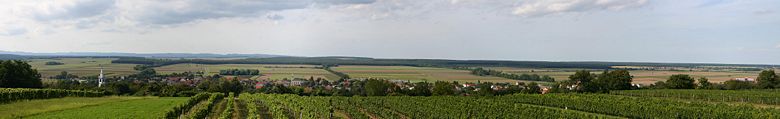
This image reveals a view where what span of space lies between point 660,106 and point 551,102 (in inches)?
420

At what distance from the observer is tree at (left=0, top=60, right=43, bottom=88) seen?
182 feet

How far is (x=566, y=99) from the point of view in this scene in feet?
164

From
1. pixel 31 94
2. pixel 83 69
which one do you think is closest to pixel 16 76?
pixel 31 94

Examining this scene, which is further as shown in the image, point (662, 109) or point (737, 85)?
point (737, 85)

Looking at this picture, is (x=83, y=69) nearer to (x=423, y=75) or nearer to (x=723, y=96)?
(x=423, y=75)

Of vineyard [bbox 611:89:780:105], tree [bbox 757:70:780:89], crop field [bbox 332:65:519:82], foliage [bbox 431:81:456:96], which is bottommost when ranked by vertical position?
crop field [bbox 332:65:519:82]

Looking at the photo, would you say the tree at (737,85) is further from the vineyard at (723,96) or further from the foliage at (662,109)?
the foliage at (662,109)

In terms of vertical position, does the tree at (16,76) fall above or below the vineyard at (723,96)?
above

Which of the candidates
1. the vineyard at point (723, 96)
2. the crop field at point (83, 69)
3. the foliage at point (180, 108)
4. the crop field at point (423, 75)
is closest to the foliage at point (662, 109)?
the vineyard at point (723, 96)

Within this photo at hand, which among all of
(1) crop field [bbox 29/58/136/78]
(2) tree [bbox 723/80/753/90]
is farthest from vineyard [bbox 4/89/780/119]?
(1) crop field [bbox 29/58/136/78]

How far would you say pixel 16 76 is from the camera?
5681 cm

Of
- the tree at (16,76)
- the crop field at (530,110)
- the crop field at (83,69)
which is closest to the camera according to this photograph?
the crop field at (530,110)

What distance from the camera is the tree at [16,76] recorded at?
55.4 metres

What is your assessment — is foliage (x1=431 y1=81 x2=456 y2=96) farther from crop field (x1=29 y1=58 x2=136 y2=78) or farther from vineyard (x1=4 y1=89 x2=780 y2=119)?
crop field (x1=29 y1=58 x2=136 y2=78)
